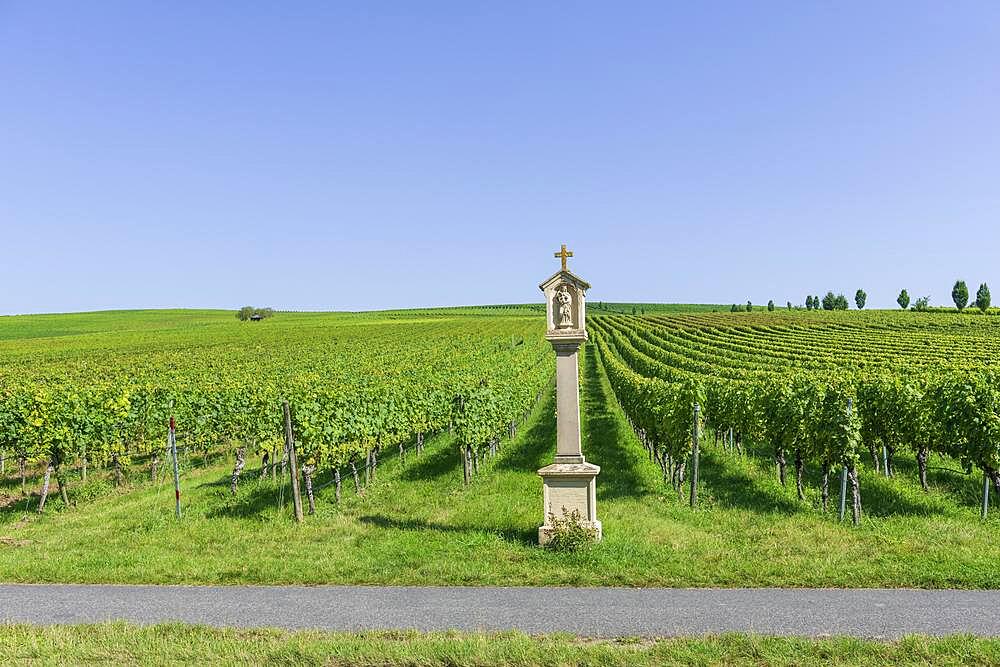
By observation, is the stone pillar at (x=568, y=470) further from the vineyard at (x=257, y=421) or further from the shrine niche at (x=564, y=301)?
the vineyard at (x=257, y=421)

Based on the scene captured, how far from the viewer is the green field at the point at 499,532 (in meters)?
9.68

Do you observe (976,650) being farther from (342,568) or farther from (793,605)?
(342,568)

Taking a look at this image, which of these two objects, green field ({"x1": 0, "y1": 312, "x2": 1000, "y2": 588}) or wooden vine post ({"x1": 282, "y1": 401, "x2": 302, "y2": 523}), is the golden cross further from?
wooden vine post ({"x1": 282, "y1": 401, "x2": 302, "y2": 523})

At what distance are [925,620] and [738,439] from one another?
1459 centimetres

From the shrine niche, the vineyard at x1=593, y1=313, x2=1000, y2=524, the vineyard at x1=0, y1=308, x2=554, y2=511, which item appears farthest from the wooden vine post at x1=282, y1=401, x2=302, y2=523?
the vineyard at x1=593, y1=313, x2=1000, y2=524

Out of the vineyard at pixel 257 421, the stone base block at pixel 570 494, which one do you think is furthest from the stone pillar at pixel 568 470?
the vineyard at pixel 257 421

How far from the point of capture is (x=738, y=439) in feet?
72.2

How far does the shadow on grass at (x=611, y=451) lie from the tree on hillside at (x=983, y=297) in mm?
143279

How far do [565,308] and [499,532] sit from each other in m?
4.17

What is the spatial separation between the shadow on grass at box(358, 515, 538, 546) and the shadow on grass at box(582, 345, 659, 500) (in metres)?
3.59

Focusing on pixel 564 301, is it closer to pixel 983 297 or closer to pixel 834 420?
pixel 834 420

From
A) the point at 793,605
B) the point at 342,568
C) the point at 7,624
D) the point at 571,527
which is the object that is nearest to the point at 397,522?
the point at 342,568

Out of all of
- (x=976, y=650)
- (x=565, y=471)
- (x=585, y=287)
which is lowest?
(x=976, y=650)

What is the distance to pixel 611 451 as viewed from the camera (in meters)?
22.0
